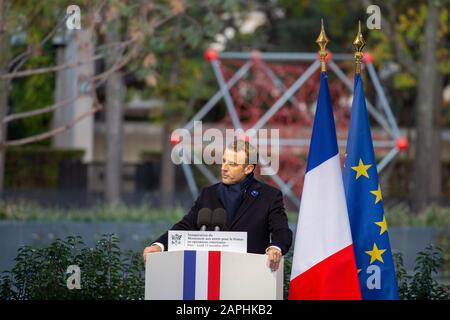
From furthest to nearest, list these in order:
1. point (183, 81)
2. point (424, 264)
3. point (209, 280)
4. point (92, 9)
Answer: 1. point (183, 81)
2. point (92, 9)
3. point (424, 264)
4. point (209, 280)

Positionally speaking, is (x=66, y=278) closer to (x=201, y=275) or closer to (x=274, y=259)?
(x=201, y=275)

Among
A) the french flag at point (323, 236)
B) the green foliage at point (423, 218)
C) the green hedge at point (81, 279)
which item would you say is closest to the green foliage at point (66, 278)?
the green hedge at point (81, 279)

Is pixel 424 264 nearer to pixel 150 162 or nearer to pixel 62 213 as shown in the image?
pixel 62 213

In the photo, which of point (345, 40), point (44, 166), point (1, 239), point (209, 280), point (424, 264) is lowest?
point (209, 280)

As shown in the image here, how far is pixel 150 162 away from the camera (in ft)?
128

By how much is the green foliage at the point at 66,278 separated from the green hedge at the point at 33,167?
25.6m

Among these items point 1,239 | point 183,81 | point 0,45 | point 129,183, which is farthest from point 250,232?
point 129,183

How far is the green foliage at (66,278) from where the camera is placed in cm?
1041

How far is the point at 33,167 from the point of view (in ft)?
120

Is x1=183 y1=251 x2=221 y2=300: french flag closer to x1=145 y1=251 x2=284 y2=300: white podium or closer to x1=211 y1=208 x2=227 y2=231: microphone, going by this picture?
x1=145 y1=251 x2=284 y2=300: white podium

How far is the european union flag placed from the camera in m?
9.52

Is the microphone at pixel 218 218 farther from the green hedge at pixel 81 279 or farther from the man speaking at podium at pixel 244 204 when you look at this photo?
the green hedge at pixel 81 279

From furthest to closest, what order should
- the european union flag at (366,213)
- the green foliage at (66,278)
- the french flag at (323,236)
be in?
1. the green foliage at (66,278)
2. the european union flag at (366,213)
3. the french flag at (323,236)

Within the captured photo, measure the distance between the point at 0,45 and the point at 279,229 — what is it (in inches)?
310
